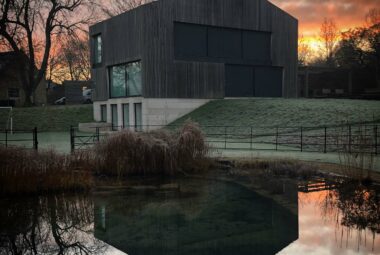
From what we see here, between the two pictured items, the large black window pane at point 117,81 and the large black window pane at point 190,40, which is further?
the large black window pane at point 117,81

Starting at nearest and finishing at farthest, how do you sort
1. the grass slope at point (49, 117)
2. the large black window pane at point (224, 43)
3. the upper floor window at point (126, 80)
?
the upper floor window at point (126, 80) < the large black window pane at point (224, 43) < the grass slope at point (49, 117)

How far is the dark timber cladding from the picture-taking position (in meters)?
31.2

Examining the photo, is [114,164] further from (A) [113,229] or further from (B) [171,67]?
(B) [171,67]

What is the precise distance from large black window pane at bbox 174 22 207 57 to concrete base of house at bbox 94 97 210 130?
372 cm

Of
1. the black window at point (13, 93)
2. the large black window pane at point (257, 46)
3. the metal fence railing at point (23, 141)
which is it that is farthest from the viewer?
the black window at point (13, 93)

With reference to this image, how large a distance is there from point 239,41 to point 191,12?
513cm

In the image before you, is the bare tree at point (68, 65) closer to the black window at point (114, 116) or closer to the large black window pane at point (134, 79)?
the black window at point (114, 116)

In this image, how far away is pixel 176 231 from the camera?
8.59 m

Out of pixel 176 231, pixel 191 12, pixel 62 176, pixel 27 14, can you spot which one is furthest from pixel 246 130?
pixel 27 14

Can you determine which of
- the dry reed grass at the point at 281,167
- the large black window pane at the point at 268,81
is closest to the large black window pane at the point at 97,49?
the large black window pane at the point at 268,81

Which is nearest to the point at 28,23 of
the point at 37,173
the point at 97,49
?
the point at 97,49

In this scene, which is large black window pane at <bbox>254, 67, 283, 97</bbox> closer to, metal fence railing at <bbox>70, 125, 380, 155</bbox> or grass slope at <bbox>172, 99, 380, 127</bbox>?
grass slope at <bbox>172, 99, 380, 127</bbox>

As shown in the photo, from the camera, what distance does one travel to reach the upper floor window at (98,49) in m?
37.1

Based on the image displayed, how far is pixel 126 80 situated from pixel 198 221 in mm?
25541
